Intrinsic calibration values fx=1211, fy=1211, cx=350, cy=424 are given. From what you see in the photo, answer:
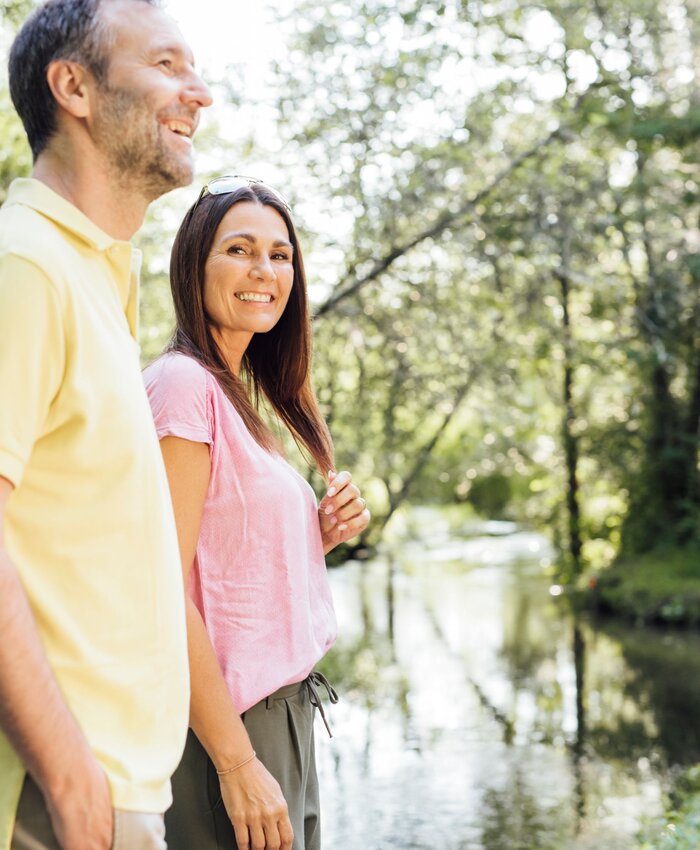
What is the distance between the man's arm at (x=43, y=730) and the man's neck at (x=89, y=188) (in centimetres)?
35

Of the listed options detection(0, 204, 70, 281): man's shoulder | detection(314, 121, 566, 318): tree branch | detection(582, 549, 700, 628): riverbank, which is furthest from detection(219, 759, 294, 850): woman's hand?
detection(582, 549, 700, 628): riverbank

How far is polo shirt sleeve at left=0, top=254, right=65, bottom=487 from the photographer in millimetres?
1191

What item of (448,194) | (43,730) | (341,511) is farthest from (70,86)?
(448,194)

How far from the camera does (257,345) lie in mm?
2377

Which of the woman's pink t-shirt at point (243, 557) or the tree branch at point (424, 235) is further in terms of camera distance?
the tree branch at point (424, 235)

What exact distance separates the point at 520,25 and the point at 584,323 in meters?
9.08

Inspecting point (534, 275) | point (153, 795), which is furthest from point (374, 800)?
point (153, 795)

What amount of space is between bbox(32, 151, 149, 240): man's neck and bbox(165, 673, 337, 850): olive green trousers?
0.86 metres

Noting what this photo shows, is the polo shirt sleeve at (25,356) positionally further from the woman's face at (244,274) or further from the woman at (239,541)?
the woman's face at (244,274)

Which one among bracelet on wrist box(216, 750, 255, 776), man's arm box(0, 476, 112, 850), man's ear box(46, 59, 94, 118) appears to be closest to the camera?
man's arm box(0, 476, 112, 850)

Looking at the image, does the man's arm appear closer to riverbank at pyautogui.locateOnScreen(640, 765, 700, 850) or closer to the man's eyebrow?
the man's eyebrow

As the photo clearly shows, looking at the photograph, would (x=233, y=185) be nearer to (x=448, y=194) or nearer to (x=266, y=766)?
(x=266, y=766)

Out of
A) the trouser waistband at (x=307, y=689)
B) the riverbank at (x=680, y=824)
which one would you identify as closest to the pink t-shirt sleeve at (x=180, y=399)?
the trouser waistband at (x=307, y=689)

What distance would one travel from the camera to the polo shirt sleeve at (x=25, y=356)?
3.91ft
